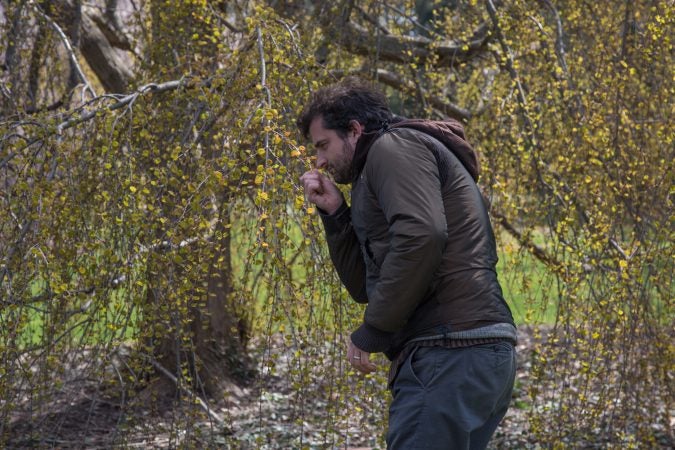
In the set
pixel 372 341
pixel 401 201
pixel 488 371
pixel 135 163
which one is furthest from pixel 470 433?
pixel 135 163

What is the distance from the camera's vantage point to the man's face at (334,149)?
2561 millimetres

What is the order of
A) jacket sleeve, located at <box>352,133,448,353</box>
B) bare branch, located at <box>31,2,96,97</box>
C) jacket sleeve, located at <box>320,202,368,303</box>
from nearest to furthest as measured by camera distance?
jacket sleeve, located at <box>352,133,448,353</box>
jacket sleeve, located at <box>320,202,368,303</box>
bare branch, located at <box>31,2,96,97</box>

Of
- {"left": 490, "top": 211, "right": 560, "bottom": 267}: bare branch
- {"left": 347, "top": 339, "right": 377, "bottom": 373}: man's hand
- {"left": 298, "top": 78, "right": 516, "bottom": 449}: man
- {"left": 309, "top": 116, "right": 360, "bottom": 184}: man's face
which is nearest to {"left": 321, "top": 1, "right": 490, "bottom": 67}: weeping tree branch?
{"left": 490, "top": 211, "right": 560, "bottom": 267}: bare branch

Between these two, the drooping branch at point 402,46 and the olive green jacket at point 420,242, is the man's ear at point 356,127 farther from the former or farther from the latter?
the drooping branch at point 402,46

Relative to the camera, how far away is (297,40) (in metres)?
3.96

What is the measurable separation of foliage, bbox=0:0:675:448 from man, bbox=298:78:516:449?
61 centimetres

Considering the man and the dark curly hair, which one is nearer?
the man

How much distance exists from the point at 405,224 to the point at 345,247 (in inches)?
20.3

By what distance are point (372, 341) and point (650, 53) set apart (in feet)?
8.56

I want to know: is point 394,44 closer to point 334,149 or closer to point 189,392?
point 189,392

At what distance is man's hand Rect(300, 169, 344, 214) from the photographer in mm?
2736

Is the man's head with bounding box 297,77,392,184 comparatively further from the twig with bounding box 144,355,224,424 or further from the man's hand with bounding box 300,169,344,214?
the twig with bounding box 144,355,224,424

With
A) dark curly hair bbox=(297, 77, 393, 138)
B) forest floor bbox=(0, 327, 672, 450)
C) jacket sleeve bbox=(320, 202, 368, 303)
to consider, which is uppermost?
dark curly hair bbox=(297, 77, 393, 138)

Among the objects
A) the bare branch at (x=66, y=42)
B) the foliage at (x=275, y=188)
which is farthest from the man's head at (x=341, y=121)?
the bare branch at (x=66, y=42)
